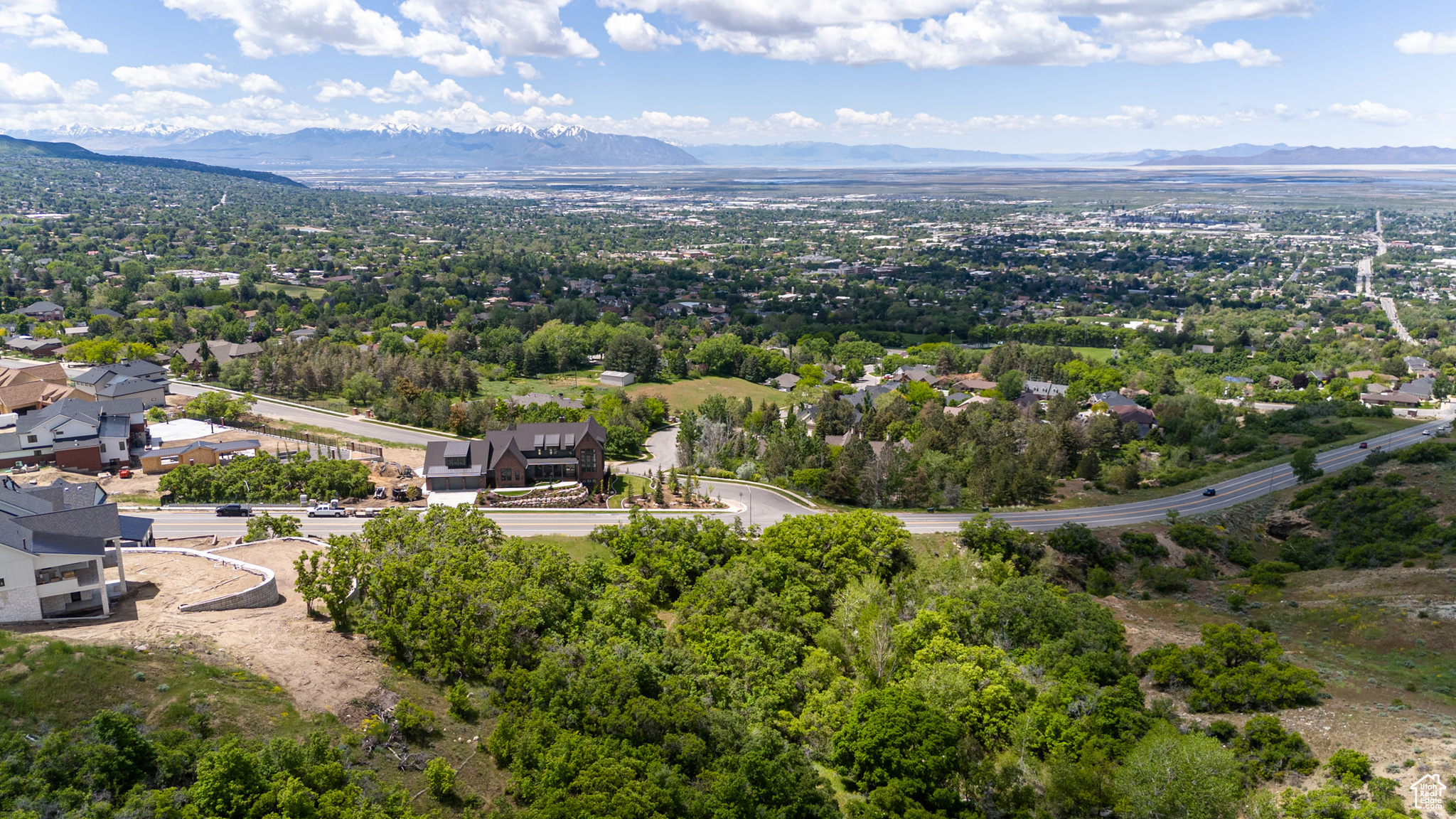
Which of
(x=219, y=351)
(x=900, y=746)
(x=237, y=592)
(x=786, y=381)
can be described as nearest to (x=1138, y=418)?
(x=786, y=381)

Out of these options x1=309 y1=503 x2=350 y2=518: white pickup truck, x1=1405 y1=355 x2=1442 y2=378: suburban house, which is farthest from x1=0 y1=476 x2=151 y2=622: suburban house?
x1=1405 y1=355 x2=1442 y2=378: suburban house

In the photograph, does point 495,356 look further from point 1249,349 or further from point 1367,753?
point 1249,349

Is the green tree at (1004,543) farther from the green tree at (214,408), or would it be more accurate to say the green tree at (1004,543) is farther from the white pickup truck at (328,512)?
the green tree at (214,408)

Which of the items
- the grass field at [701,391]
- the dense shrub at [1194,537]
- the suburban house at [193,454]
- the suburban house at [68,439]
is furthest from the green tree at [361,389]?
the dense shrub at [1194,537]

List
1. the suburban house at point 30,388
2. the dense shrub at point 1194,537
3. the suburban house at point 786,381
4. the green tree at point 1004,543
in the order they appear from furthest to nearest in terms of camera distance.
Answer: the suburban house at point 786,381 → the suburban house at point 30,388 → the dense shrub at point 1194,537 → the green tree at point 1004,543

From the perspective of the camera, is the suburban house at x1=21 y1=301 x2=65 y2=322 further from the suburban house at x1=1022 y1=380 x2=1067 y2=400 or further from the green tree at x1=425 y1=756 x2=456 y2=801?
the suburban house at x1=1022 y1=380 x2=1067 y2=400

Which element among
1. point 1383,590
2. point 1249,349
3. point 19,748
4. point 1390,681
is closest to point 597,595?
point 19,748
